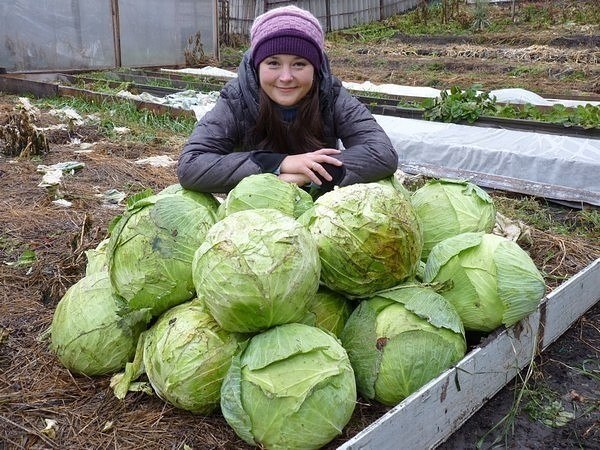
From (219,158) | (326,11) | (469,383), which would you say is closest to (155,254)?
(219,158)

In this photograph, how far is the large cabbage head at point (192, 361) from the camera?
7.25ft

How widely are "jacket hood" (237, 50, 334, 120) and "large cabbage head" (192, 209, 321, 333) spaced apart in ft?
4.87

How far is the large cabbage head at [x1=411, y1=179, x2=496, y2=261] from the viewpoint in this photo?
304cm

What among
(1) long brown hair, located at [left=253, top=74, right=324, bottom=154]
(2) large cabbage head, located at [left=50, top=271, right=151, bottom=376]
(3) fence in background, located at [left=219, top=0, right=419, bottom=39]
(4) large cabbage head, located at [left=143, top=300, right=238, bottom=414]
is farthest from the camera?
(3) fence in background, located at [left=219, top=0, right=419, bottom=39]

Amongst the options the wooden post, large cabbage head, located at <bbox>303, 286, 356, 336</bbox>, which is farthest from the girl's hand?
the wooden post

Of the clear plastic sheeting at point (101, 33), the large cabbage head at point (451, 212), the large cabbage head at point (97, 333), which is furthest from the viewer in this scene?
the clear plastic sheeting at point (101, 33)

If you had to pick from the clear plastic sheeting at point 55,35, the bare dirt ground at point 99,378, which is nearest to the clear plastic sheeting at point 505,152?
the bare dirt ground at point 99,378

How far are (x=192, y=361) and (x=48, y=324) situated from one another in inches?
56.3

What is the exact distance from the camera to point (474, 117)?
294 inches

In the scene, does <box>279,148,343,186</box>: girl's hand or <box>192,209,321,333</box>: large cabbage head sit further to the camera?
<box>279,148,343,186</box>: girl's hand

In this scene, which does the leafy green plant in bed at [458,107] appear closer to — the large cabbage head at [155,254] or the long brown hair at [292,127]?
the long brown hair at [292,127]

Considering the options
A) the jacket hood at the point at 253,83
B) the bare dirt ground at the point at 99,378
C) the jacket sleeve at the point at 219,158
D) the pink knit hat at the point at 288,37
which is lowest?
the bare dirt ground at the point at 99,378

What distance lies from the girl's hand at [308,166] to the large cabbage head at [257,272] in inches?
37.5

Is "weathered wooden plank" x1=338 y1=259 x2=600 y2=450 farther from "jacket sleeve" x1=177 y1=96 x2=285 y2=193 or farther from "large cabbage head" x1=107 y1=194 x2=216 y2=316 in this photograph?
"jacket sleeve" x1=177 y1=96 x2=285 y2=193
